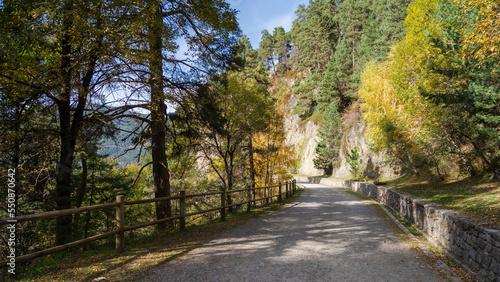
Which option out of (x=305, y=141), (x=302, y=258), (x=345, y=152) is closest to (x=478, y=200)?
(x=302, y=258)

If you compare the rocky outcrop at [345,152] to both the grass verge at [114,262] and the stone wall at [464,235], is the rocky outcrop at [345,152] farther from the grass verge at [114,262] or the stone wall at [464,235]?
the grass verge at [114,262]

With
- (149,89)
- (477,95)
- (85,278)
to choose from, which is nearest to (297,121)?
(477,95)

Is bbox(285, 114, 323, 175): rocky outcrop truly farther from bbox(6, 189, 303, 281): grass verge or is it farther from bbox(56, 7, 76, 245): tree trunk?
bbox(56, 7, 76, 245): tree trunk

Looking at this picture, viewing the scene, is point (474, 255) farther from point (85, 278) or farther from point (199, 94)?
point (199, 94)

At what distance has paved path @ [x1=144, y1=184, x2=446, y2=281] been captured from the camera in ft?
12.8

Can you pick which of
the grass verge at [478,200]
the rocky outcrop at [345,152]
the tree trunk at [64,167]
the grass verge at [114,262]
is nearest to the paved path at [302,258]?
the grass verge at [114,262]

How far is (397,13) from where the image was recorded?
1179 inches

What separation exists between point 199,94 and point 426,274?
25.2ft

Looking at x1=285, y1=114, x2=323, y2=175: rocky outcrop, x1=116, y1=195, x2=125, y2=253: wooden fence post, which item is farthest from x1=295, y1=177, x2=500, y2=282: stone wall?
x1=285, y1=114, x2=323, y2=175: rocky outcrop

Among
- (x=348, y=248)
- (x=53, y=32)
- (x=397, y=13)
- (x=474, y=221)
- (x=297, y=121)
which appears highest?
(x=397, y=13)

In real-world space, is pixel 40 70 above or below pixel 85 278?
above

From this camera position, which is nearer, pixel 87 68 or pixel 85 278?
pixel 85 278

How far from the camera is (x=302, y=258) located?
15.3ft

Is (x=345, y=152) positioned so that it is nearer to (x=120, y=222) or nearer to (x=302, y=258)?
(x=302, y=258)
